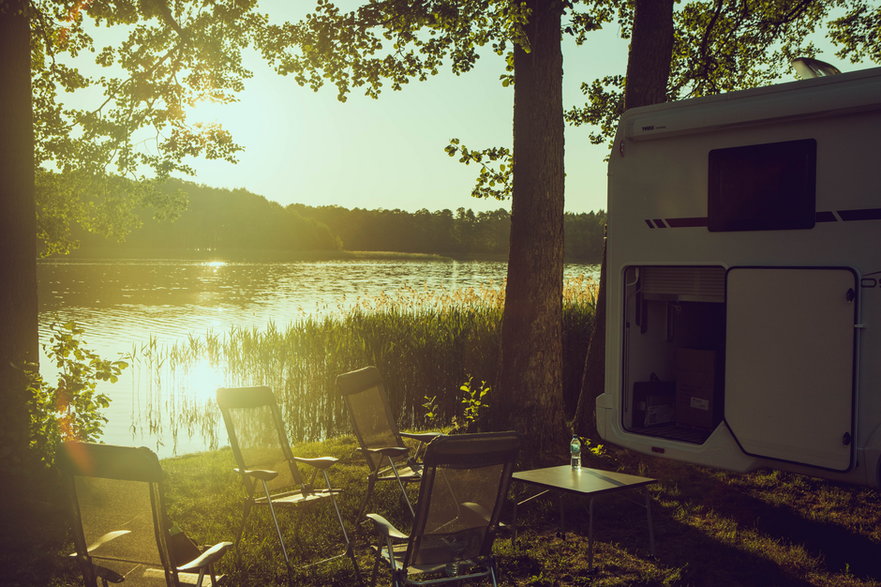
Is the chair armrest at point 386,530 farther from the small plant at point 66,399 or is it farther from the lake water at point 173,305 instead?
the lake water at point 173,305

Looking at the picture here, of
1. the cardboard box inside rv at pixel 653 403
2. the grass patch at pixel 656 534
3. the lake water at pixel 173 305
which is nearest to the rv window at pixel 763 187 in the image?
the cardboard box inside rv at pixel 653 403

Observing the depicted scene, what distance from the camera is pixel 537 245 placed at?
6.79m

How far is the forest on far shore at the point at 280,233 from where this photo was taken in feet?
165

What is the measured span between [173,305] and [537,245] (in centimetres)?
2021

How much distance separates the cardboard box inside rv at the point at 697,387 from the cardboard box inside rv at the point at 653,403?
0.26 feet

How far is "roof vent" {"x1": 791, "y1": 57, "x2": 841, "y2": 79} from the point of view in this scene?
498cm

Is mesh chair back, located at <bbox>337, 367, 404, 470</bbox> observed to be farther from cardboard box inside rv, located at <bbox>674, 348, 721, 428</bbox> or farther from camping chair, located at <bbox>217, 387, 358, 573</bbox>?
cardboard box inside rv, located at <bbox>674, 348, 721, 428</bbox>

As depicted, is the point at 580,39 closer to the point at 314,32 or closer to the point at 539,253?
the point at 314,32

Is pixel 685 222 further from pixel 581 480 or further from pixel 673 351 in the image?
pixel 581 480

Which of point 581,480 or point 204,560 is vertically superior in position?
point 204,560

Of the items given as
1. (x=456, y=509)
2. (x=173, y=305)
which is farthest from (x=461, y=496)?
(x=173, y=305)

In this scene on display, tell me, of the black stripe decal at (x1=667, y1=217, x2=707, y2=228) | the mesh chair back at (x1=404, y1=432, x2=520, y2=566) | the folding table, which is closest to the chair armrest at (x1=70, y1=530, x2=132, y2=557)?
the mesh chair back at (x1=404, y1=432, x2=520, y2=566)

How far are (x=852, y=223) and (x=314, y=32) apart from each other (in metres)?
5.55

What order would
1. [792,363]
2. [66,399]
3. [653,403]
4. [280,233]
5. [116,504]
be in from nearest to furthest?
[116,504] → [792,363] → [653,403] → [66,399] → [280,233]
